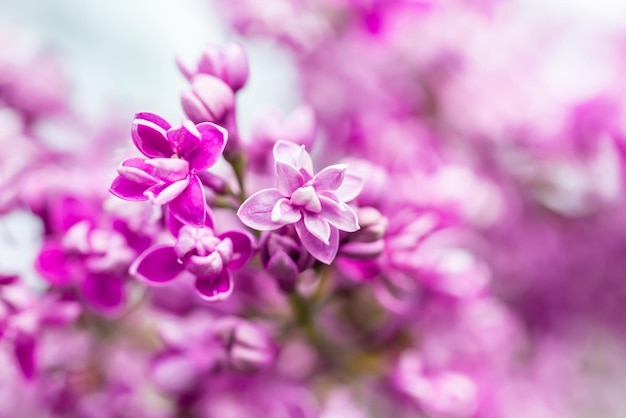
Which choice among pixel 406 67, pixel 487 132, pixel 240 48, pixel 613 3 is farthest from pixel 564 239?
pixel 240 48

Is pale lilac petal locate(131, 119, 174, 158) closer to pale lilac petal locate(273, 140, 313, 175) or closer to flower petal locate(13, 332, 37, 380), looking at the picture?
pale lilac petal locate(273, 140, 313, 175)

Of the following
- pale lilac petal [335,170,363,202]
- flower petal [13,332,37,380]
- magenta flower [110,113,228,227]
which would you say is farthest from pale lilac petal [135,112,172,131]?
flower petal [13,332,37,380]

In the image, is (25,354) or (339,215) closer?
(339,215)

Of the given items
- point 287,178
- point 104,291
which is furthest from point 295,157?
point 104,291

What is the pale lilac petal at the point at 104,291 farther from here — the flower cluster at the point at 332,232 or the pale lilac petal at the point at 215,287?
the pale lilac petal at the point at 215,287

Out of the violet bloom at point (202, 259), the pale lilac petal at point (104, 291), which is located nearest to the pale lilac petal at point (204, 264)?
the violet bloom at point (202, 259)

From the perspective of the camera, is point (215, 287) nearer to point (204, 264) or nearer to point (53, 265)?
point (204, 264)
